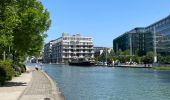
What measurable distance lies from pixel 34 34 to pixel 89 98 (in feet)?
32.0

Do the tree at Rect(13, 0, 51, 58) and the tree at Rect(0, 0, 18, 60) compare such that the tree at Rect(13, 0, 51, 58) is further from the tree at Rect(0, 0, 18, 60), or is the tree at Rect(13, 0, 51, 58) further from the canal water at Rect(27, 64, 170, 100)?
the canal water at Rect(27, 64, 170, 100)

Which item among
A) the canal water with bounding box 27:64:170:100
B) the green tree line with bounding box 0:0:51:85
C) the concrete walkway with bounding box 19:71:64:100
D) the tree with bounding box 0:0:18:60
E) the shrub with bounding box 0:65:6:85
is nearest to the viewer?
the concrete walkway with bounding box 19:71:64:100

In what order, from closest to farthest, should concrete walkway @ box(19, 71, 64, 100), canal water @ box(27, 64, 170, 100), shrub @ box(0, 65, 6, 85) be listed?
concrete walkway @ box(19, 71, 64, 100) → canal water @ box(27, 64, 170, 100) → shrub @ box(0, 65, 6, 85)

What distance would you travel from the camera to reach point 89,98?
1373 inches

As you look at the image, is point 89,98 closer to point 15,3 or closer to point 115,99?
point 115,99

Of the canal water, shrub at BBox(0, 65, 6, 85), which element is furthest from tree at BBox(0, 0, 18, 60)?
shrub at BBox(0, 65, 6, 85)

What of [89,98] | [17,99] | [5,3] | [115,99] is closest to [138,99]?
[115,99]

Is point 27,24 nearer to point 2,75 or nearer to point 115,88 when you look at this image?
point 2,75

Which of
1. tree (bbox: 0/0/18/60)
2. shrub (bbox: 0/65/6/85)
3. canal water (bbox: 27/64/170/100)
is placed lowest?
canal water (bbox: 27/64/170/100)

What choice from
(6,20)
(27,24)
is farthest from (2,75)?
(6,20)

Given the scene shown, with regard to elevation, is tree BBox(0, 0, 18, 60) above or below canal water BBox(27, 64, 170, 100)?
above

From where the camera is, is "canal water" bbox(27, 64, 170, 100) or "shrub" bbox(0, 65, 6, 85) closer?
"canal water" bbox(27, 64, 170, 100)

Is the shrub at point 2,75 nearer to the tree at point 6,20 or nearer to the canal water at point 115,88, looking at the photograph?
the canal water at point 115,88

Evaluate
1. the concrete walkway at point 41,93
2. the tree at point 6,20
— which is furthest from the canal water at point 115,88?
the tree at point 6,20
